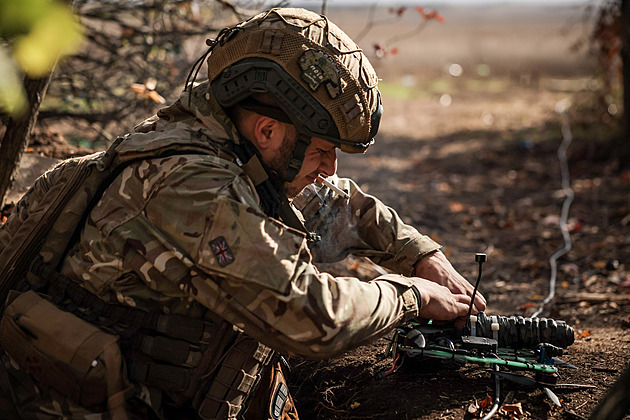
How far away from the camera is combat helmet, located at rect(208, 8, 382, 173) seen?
244 cm


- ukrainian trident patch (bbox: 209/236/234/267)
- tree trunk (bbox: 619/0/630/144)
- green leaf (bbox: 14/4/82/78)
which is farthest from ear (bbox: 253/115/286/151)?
tree trunk (bbox: 619/0/630/144)

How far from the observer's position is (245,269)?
2.15 m

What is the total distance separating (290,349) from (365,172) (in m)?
7.00

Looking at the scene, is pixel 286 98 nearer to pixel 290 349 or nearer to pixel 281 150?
pixel 281 150

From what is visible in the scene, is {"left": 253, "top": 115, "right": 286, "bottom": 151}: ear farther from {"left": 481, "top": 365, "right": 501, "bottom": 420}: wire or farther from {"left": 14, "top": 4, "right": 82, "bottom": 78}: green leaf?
{"left": 481, "top": 365, "right": 501, "bottom": 420}: wire

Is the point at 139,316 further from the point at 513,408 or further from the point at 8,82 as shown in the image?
the point at 513,408

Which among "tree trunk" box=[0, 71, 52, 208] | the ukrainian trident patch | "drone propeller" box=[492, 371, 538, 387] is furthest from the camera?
"tree trunk" box=[0, 71, 52, 208]

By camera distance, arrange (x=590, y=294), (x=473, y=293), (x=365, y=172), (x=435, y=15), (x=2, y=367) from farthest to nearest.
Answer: (x=365, y=172), (x=435, y=15), (x=590, y=294), (x=473, y=293), (x=2, y=367)

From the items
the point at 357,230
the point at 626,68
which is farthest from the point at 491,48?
the point at 357,230

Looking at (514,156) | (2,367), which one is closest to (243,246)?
(2,367)

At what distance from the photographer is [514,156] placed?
31.9 ft

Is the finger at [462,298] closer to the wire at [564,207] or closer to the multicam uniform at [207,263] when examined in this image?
the multicam uniform at [207,263]

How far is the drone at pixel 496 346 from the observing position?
113 inches

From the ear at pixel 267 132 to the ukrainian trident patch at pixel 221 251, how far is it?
1.72 ft
